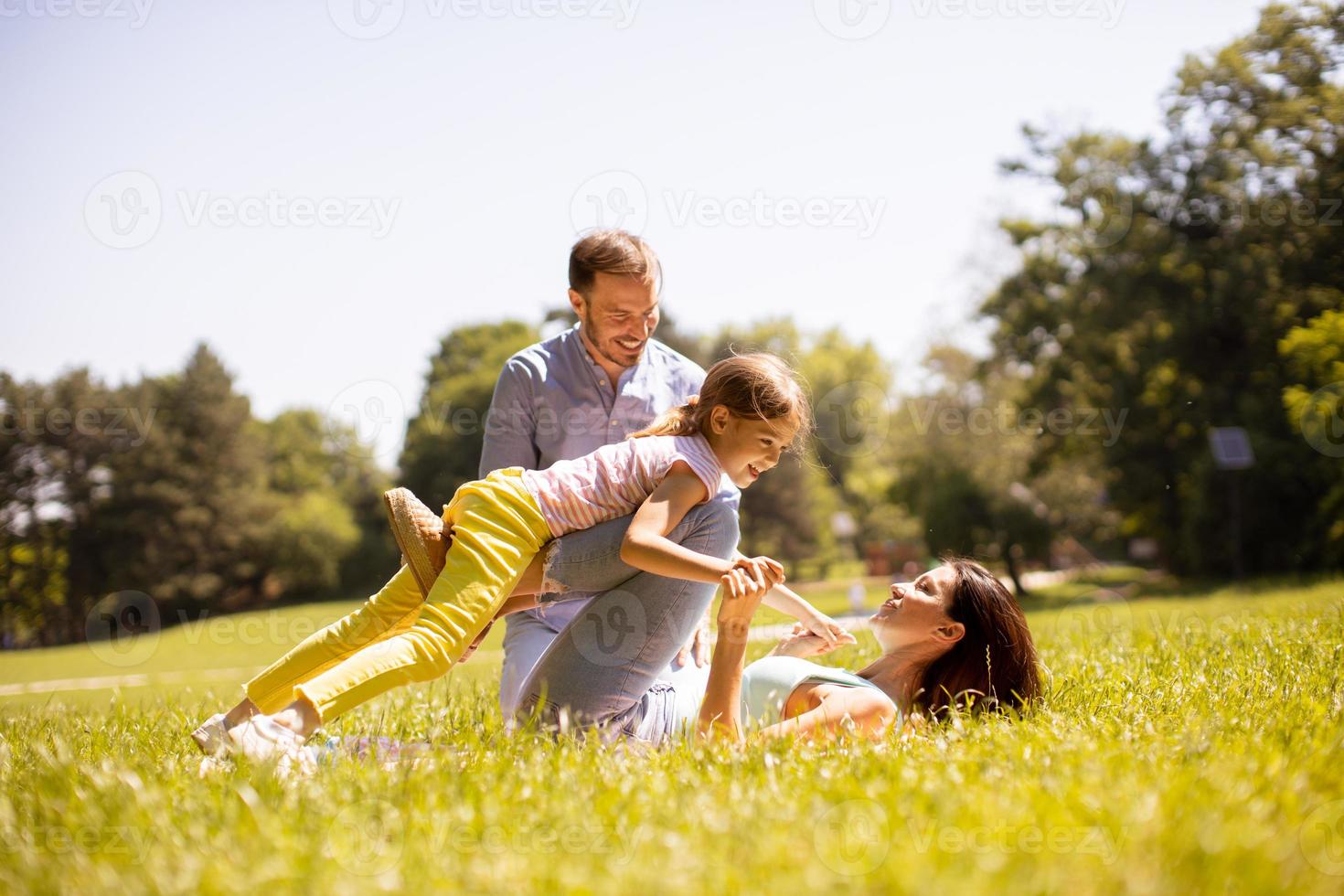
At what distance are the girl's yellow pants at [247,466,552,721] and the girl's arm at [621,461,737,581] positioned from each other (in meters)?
0.43

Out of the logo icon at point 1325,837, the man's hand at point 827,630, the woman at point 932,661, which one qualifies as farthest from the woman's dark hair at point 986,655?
the logo icon at point 1325,837

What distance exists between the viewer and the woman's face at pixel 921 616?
13.7 ft

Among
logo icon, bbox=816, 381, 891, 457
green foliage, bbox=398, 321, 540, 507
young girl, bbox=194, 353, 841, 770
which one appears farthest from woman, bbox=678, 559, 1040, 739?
logo icon, bbox=816, 381, 891, 457

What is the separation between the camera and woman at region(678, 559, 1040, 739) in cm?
391

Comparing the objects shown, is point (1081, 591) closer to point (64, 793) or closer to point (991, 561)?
point (991, 561)

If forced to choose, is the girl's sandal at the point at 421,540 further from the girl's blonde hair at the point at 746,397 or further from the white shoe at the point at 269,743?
the girl's blonde hair at the point at 746,397

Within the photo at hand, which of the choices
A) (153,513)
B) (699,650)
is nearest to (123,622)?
(153,513)

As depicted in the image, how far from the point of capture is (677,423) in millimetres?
4082

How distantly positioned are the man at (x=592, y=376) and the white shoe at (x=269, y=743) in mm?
1596

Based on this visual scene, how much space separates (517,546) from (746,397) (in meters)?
1.04

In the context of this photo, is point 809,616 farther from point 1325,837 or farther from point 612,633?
point 1325,837

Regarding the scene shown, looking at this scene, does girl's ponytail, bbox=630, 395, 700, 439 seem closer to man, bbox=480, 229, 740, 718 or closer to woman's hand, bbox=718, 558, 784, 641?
Answer: woman's hand, bbox=718, 558, 784, 641

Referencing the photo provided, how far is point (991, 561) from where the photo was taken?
28844 millimetres

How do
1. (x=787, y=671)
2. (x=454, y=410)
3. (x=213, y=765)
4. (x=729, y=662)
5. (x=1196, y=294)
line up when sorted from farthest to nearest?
(x=454, y=410)
(x=1196, y=294)
(x=787, y=671)
(x=729, y=662)
(x=213, y=765)
